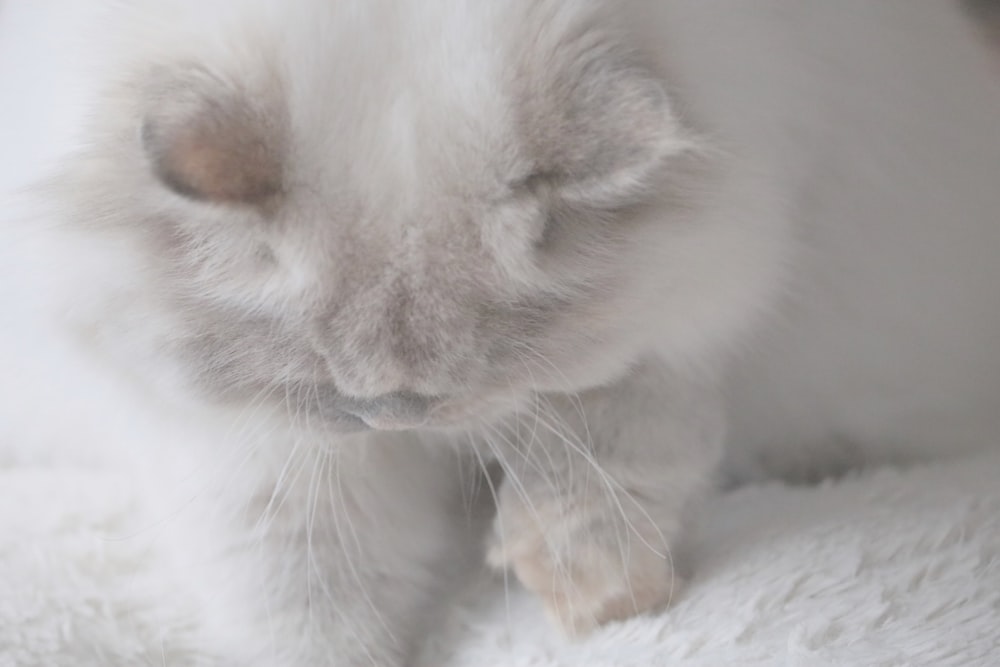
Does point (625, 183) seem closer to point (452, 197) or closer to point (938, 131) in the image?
point (452, 197)

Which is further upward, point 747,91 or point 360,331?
point 747,91

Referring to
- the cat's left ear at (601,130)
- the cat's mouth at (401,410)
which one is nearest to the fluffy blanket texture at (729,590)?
the cat's mouth at (401,410)

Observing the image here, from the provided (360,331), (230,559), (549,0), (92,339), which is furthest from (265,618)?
(549,0)

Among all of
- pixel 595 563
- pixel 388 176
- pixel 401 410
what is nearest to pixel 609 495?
pixel 595 563

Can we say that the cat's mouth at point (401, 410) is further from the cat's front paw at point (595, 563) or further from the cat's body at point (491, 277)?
the cat's front paw at point (595, 563)

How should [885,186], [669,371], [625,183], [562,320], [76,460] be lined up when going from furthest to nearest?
[76,460], [885,186], [669,371], [562,320], [625,183]

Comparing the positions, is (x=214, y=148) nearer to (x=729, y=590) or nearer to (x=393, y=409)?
(x=393, y=409)

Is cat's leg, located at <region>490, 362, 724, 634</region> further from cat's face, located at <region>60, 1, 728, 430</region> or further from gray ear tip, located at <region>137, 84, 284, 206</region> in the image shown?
gray ear tip, located at <region>137, 84, 284, 206</region>

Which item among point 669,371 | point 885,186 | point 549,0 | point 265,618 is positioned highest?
point 549,0
